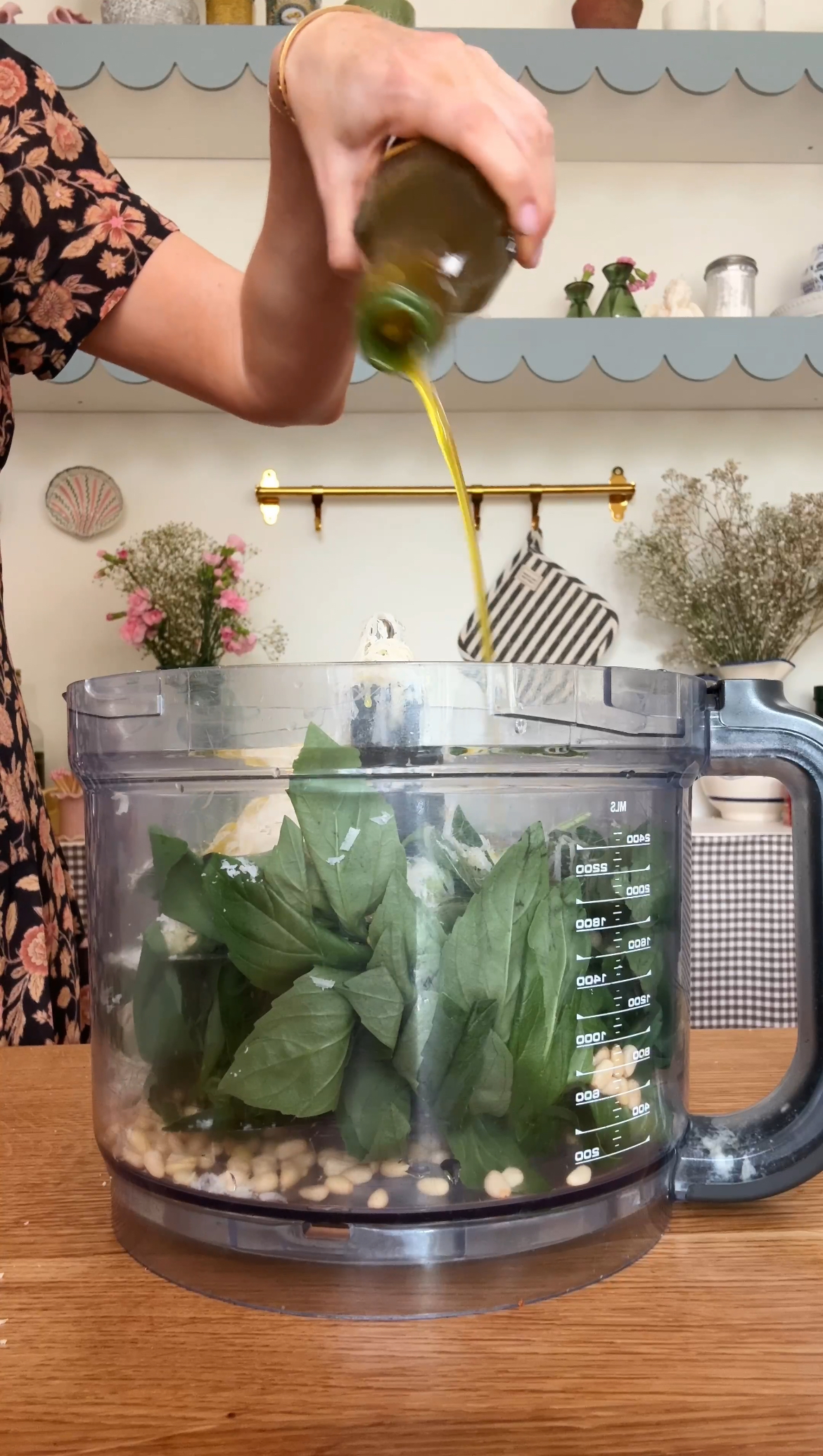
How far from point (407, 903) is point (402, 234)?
0.83 feet

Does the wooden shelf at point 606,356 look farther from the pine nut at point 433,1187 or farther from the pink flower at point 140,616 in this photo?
the pine nut at point 433,1187

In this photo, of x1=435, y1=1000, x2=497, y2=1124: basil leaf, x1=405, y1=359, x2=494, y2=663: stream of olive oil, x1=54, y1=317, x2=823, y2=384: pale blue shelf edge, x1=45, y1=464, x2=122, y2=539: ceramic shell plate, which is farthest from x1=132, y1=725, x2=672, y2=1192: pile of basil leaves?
x1=45, y1=464, x2=122, y2=539: ceramic shell plate

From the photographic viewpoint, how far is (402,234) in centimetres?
40

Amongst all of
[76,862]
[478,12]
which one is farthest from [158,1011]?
[478,12]

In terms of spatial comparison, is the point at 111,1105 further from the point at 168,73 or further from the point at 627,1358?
the point at 168,73

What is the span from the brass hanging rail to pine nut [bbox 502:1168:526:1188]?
1440 mm

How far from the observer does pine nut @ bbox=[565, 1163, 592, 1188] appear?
1.08 ft

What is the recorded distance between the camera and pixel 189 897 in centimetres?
33

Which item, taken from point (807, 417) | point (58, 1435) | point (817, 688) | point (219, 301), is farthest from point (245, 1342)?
point (807, 417)

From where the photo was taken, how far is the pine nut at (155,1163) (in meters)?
0.34

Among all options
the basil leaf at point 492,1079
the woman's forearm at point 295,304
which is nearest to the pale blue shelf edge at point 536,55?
the woman's forearm at point 295,304

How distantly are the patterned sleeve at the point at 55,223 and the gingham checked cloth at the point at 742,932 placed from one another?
95 cm

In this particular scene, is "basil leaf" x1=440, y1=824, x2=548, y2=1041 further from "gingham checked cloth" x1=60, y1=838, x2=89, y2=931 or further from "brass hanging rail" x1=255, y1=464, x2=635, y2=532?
"brass hanging rail" x1=255, y1=464, x2=635, y2=532

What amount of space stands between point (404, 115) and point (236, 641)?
3.91 feet
